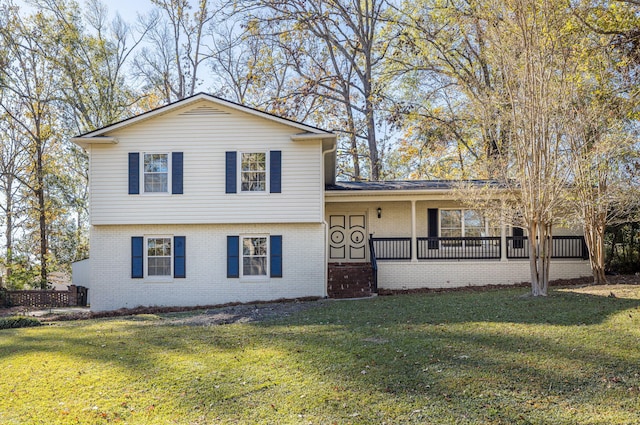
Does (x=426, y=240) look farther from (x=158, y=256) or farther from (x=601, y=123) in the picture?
(x=158, y=256)

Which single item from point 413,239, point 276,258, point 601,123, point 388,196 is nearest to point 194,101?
point 276,258

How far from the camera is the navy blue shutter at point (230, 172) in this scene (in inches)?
611

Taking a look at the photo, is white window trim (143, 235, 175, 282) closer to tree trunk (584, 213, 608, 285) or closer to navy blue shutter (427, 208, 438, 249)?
navy blue shutter (427, 208, 438, 249)

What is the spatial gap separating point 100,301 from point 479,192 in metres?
11.7

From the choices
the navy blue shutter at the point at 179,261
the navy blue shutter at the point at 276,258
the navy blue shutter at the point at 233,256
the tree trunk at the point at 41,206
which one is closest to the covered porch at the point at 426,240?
the navy blue shutter at the point at 276,258

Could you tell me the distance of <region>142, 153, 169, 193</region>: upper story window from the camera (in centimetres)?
1570

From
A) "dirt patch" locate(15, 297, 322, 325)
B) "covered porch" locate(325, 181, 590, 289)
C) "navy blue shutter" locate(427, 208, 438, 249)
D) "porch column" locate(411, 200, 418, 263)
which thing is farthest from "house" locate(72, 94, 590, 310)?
"navy blue shutter" locate(427, 208, 438, 249)

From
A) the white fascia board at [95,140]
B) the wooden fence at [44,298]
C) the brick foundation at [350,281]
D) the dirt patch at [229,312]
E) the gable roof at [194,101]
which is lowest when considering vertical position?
the wooden fence at [44,298]

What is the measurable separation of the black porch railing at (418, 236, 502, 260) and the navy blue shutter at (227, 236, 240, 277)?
20.3ft

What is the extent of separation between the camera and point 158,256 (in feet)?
52.0

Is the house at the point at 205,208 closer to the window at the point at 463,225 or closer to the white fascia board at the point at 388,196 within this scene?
the white fascia board at the point at 388,196

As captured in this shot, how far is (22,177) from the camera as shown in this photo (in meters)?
28.7

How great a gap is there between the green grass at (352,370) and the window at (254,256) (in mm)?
4819

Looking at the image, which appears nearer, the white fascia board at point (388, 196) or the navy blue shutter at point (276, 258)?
the navy blue shutter at point (276, 258)
